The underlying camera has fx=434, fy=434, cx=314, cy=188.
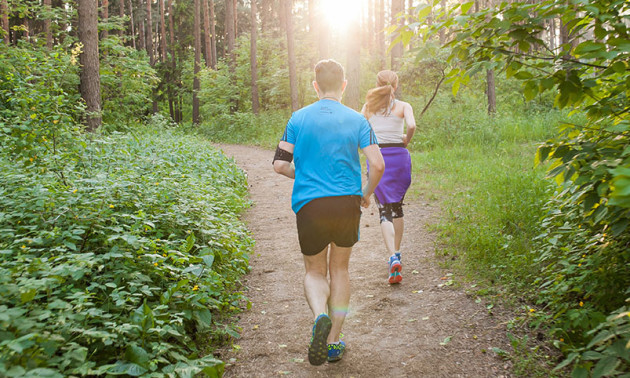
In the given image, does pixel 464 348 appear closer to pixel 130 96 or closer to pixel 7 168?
pixel 7 168

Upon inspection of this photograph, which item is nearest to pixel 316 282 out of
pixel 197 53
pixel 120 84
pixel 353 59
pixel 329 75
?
pixel 329 75

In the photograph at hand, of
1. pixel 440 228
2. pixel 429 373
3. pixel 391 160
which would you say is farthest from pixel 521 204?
pixel 429 373

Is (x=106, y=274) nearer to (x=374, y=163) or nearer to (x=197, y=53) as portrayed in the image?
(x=374, y=163)

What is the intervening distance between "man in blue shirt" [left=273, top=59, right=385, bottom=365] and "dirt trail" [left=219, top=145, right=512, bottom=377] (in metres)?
0.47

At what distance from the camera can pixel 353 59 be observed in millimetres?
12531

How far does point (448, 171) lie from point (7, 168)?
881cm

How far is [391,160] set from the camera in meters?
5.13

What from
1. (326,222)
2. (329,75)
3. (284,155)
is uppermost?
(329,75)

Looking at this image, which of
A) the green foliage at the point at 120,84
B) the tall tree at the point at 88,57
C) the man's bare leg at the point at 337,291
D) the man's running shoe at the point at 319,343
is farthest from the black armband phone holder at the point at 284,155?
the green foliage at the point at 120,84

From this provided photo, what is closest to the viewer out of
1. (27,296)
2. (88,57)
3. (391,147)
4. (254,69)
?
(27,296)

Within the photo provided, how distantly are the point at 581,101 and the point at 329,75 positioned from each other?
172 centimetres

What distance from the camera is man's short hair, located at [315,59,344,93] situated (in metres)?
3.29

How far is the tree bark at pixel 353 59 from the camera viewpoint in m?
12.4

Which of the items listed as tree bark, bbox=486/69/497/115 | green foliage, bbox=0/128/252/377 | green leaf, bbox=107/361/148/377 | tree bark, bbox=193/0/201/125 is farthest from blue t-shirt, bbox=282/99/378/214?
tree bark, bbox=193/0/201/125
